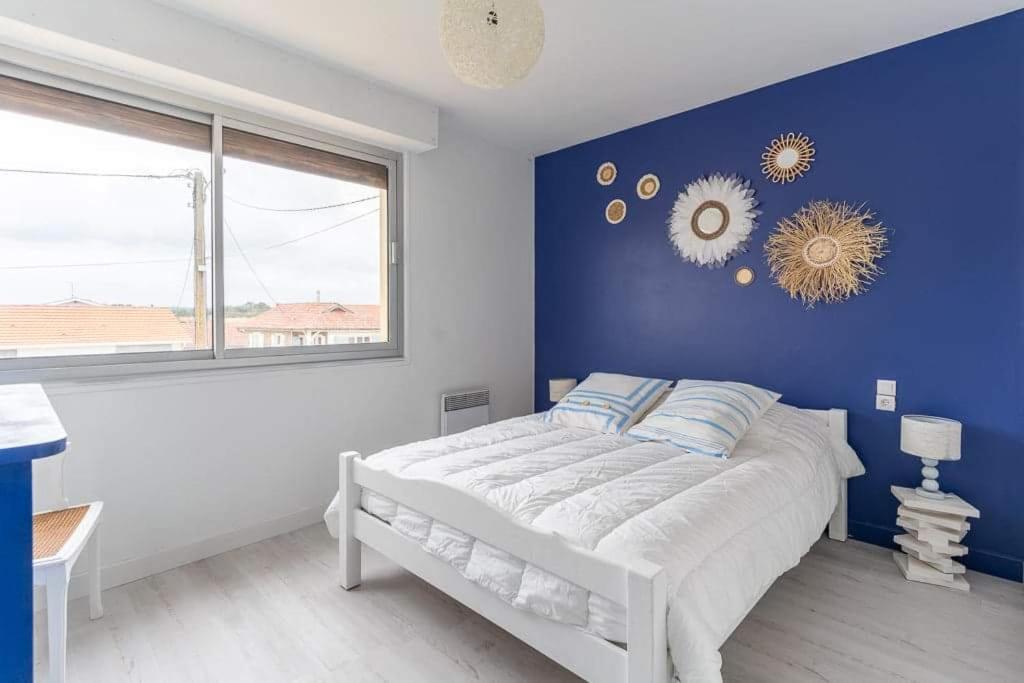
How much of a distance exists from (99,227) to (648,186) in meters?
3.01

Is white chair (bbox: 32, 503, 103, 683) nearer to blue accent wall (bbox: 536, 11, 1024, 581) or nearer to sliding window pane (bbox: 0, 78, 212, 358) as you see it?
sliding window pane (bbox: 0, 78, 212, 358)

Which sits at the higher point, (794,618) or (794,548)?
(794,548)

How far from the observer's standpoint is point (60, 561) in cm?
153

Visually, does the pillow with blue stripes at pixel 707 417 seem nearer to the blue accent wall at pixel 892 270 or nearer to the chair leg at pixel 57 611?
the blue accent wall at pixel 892 270

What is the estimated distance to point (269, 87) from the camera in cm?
244

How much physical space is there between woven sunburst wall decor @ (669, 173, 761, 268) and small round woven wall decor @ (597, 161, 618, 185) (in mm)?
548

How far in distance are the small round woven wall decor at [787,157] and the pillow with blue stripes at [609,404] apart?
133 cm

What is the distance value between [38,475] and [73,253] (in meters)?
0.92

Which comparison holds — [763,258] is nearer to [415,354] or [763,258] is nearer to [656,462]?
[656,462]

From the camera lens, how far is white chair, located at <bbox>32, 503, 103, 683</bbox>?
4.85ft

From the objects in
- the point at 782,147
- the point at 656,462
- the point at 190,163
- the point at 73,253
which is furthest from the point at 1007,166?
the point at 73,253

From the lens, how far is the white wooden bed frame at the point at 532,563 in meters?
1.26

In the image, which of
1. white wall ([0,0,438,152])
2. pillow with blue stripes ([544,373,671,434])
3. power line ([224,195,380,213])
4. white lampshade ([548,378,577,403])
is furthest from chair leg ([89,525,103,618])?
white lampshade ([548,378,577,403])

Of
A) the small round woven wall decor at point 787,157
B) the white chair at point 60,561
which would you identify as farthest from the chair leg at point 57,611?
the small round woven wall decor at point 787,157
